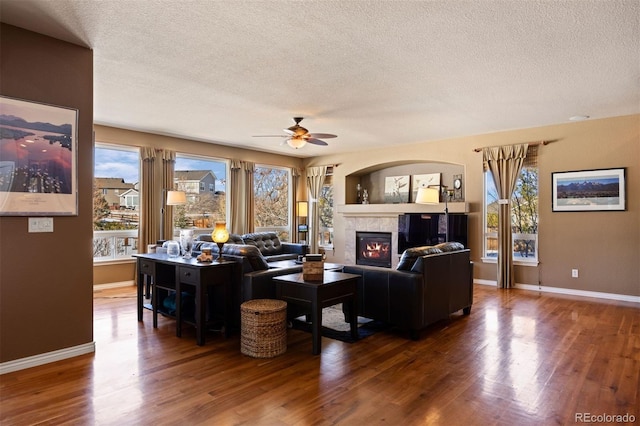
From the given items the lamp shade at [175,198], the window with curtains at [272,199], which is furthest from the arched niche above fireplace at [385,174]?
the lamp shade at [175,198]

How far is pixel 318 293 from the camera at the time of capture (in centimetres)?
332

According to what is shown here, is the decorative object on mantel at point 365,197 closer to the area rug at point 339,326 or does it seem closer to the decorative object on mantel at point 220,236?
the area rug at point 339,326

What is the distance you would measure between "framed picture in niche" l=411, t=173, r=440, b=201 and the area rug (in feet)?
13.9

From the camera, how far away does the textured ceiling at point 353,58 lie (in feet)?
9.20

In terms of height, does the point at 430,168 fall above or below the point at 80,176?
above

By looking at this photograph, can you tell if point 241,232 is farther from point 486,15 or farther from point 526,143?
point 486,15

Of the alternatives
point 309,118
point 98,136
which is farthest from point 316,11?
point 98,136

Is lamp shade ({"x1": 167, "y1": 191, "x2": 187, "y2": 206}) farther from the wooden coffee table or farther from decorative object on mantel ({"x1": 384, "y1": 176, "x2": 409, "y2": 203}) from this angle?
decorative object on mantel ({"x1": 384, "y1": 176, "x2": 409, "y2": 203})

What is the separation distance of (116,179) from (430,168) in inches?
236

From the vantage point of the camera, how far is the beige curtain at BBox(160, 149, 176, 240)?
690cm

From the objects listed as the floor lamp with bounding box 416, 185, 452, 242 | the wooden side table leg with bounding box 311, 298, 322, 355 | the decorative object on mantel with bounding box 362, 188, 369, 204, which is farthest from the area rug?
the decorative object on mantel with bounding box 362, 188, 369, 204

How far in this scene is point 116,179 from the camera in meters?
6.53

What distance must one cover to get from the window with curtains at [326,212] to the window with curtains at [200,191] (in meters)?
2.46

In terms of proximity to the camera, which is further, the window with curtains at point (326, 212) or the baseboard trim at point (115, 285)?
the window with curtains at point (326, 212)
